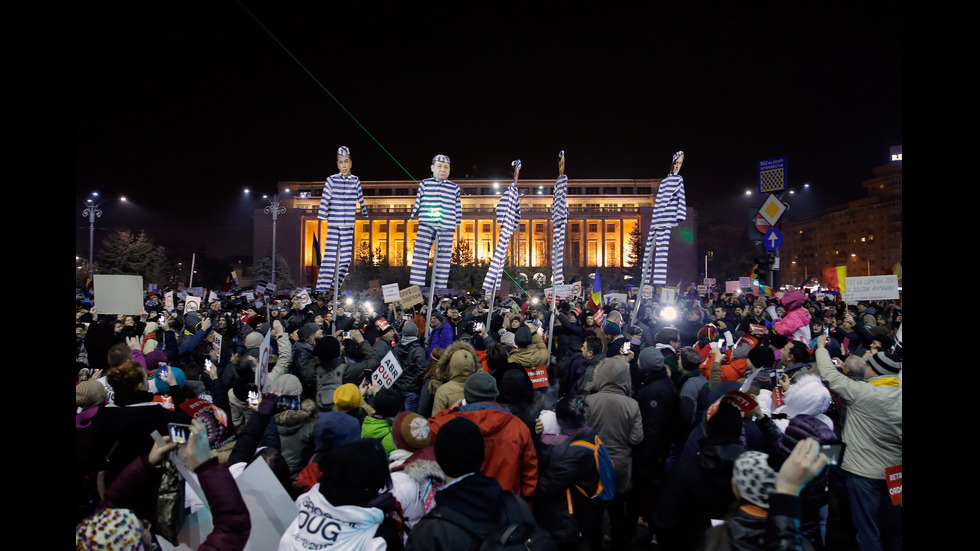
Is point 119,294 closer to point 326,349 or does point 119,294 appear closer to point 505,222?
point 326,349

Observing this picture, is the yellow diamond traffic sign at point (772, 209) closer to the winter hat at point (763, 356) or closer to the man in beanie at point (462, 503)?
the winter hat at point (763, 356)

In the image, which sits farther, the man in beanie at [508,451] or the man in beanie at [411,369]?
the man in beanie at [411,369]

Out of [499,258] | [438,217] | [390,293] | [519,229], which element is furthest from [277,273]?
[499,258]

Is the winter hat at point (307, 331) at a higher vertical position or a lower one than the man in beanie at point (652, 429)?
higher

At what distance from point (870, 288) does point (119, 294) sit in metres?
9.36

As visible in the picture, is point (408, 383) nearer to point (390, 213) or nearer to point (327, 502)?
point (327, 502)

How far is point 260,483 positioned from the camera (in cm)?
301

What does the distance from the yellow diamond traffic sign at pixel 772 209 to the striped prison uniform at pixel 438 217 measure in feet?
25.9

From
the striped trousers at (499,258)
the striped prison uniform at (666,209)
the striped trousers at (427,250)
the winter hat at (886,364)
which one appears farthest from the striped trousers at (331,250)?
the winter hat at (886,364)

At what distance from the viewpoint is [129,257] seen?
44188 millimetres

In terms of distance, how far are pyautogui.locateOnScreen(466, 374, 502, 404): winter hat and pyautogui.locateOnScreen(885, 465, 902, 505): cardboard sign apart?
8.67ft

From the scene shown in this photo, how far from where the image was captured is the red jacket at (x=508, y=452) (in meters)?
3.34

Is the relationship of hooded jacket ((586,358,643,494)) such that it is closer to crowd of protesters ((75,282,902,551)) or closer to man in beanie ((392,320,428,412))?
crowd of protesters ((75,282,902,551))

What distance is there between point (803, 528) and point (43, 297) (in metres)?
3.97
